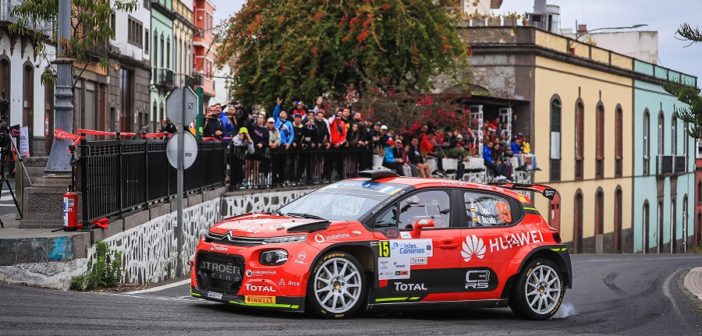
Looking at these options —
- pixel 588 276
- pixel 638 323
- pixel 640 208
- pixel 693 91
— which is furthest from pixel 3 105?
pixel 640 208

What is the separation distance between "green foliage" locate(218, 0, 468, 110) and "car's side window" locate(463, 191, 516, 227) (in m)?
22.7

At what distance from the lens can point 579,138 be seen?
190 feet

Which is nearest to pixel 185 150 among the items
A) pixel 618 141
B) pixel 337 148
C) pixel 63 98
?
pixel 63 98

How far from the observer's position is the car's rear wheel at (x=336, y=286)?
1297 centimetres

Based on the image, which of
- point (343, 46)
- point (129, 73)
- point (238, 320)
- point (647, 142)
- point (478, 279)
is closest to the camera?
point (238, 320)

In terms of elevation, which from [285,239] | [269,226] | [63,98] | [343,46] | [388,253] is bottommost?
[388,253]

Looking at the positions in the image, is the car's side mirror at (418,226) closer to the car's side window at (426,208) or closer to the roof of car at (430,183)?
the car's side window at (426,208)

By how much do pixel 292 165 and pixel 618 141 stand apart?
1444 inches

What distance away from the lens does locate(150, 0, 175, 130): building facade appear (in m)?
68.4

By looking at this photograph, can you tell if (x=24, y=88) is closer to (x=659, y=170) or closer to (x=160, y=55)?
(x=160, y=55)

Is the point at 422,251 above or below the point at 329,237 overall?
below

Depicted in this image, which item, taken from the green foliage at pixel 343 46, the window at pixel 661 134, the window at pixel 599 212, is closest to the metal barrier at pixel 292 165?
the green foliage at pixel 343 46

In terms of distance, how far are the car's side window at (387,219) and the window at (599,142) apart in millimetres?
47785

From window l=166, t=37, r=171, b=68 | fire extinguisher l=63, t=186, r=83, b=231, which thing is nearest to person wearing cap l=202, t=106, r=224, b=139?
fire extinguisher l=63, t=186, r=83, b=231
